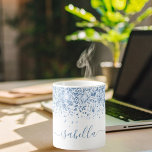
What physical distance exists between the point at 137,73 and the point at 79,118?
0.39m

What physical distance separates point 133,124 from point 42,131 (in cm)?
19

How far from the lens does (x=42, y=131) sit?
0.64 m

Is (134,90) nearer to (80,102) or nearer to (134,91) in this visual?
(134,91)

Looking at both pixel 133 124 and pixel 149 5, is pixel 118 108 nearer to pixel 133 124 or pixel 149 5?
pixel 133 124

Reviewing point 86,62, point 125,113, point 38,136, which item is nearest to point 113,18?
point 86,62

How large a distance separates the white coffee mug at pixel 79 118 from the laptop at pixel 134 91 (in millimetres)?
113

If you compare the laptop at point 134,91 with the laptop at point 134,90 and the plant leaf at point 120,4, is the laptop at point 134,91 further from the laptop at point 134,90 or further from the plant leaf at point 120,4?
the plant leaf at point 120,4

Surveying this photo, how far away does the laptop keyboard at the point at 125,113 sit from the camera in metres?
0.66

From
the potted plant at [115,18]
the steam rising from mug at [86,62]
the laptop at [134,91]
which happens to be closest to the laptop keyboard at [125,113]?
the laptop at [134,91]

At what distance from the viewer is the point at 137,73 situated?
2.78 feet

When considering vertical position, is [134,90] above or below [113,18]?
below

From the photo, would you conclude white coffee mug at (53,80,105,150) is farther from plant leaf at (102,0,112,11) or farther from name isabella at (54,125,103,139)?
plant leaf at (102,0,112,11)

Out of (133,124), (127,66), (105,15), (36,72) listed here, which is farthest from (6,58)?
(133,124)

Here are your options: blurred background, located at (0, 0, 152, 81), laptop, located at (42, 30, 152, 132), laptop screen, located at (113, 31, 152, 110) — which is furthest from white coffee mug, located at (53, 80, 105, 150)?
blurred background, located at (0, 0, 152, 81)
